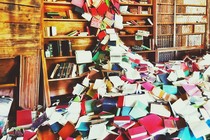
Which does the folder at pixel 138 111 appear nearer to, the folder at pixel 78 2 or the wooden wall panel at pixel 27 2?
the wooden wall panel at pixel 27 2

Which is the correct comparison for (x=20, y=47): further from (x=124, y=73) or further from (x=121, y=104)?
(x=121, y=104)

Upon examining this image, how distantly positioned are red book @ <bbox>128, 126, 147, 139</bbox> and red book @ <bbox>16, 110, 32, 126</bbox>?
1.34 m

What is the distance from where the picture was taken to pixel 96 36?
381 centimetres

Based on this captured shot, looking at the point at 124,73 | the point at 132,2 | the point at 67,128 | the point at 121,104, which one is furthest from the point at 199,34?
Result: the point at 67,128

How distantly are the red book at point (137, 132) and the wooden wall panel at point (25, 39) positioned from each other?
5.20 feet

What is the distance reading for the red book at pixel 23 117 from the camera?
2766 millimetres

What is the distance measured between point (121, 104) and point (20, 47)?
157 centimetres

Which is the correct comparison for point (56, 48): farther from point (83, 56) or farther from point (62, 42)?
point (83, 56)

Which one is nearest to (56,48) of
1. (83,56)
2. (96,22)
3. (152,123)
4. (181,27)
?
(83,56)

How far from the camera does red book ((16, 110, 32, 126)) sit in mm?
2766

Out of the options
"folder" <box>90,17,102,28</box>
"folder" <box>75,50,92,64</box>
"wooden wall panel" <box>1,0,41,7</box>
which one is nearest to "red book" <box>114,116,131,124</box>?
"folder" <box>75,50,92,64</box>

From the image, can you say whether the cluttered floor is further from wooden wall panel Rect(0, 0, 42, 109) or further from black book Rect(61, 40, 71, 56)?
black book Rect(61, 40, 71, 56)

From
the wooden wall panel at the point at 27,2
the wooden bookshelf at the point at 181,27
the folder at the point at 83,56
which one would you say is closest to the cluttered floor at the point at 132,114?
the folder at the point at 83,56

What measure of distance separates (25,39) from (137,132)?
1.92 metres
